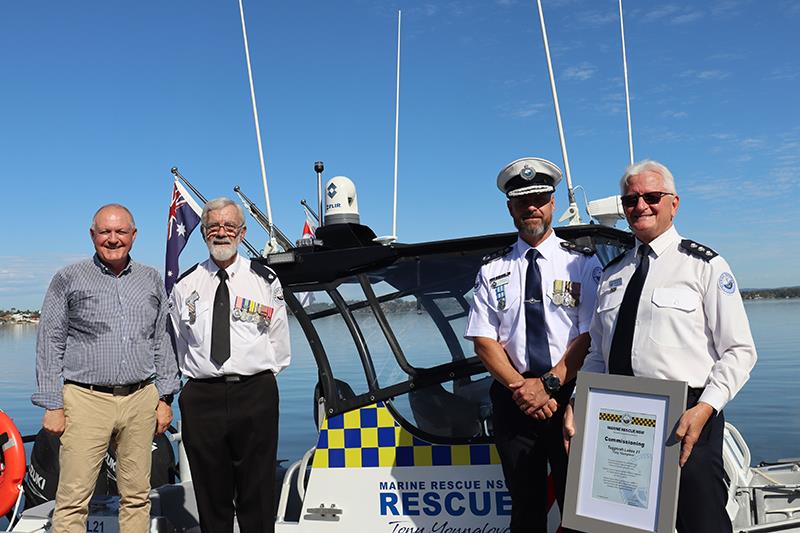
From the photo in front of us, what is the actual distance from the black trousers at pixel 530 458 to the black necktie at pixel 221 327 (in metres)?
1.19

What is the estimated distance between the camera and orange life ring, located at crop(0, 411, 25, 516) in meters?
3.67

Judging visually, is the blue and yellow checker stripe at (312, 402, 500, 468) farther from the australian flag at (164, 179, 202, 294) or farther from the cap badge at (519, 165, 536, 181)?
the australian flag at (164, 179, 202, 294)

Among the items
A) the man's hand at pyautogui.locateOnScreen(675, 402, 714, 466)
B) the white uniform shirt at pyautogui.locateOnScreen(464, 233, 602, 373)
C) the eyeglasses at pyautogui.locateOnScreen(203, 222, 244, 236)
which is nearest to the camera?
the man's hand at pyautogui.locateOnScreen(675, 402, 714, 466)

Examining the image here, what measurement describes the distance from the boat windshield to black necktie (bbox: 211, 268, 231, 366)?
352mm

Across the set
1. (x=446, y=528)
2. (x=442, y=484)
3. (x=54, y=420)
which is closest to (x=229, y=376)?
(x=54, y=420)

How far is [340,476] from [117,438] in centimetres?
102

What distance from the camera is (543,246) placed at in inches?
Result: 105

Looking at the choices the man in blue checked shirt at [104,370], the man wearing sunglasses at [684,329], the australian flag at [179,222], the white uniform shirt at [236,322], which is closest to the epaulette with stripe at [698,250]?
the man wearing sunglasses at [684,329]

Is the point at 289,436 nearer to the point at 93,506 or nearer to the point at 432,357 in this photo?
the point at 93,506

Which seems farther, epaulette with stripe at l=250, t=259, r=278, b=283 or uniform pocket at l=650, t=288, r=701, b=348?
epaulette with stripe at l=250, t=259, r=278, b=283

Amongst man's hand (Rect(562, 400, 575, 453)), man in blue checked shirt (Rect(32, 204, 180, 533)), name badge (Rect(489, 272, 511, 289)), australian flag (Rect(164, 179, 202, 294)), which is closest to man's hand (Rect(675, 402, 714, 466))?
man's hand (Rect(562, 400, 575, 453))

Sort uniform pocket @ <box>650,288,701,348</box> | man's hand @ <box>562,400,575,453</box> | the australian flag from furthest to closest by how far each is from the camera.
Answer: the australian flag < man's hand @ <box>562,400,575,453</box> < uniform pocket @ <box>650,288,701,348</box>

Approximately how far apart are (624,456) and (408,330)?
4.12 ft

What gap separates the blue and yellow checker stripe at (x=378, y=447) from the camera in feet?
9.65
